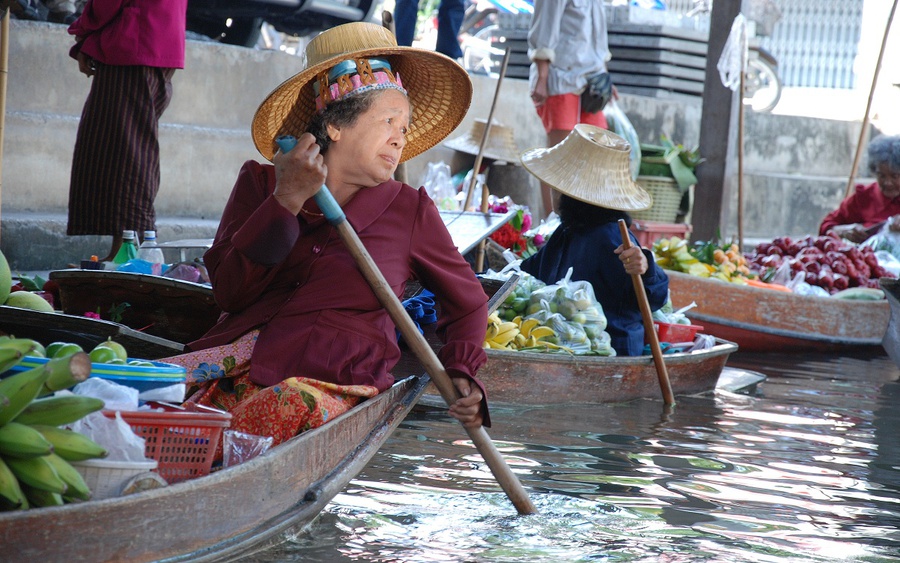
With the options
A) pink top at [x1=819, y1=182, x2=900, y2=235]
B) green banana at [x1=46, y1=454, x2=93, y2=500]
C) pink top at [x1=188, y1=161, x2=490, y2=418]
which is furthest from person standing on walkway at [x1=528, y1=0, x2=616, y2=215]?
green banana at [x1=46, y1=454, x2=93, y2=500]

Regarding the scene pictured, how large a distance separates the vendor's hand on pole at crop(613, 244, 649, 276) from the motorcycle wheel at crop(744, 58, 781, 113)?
30.8 ft

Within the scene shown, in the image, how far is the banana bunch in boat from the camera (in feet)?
16.1

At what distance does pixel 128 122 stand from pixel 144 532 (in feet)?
11.1

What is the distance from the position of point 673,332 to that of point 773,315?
180cm

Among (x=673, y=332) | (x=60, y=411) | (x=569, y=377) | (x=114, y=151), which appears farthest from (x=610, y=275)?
(x=60, y=411)

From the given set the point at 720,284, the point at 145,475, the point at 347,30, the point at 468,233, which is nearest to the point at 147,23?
the point at 468,233

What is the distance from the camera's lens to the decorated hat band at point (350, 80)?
116 inches

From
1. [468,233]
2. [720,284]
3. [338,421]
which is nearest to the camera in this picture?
[338,421]

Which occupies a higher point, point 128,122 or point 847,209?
point 128,122

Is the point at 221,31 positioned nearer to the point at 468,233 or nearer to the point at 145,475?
the point at 468,233

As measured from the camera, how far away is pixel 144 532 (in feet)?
6.79

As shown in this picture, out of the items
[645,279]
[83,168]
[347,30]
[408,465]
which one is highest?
[347,30]

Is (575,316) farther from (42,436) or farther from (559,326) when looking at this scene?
(42,436)

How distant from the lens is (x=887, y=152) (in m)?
8.14
